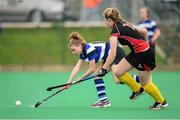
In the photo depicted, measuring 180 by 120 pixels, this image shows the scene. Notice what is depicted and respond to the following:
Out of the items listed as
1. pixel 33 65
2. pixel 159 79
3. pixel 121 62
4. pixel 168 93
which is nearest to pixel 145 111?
pixel 121 62

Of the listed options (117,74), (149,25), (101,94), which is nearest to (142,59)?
(117,74)

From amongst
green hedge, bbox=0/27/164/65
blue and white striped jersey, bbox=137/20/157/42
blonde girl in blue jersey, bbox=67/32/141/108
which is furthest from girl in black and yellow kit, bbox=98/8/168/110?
green hedge, bbox=0/27/164/65

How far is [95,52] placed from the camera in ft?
33.8

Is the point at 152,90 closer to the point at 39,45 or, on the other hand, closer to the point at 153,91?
the point at 153,91

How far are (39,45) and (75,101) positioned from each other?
9.50 m

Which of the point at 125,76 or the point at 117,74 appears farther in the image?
the point at 125,76

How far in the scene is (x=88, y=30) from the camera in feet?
69.4

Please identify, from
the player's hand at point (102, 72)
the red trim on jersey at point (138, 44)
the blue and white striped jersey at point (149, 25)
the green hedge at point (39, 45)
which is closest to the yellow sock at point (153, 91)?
the red trim on jersey at point (138, 44)

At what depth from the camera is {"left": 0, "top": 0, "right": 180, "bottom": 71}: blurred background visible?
20.0m

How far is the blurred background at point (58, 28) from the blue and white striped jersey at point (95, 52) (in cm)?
898

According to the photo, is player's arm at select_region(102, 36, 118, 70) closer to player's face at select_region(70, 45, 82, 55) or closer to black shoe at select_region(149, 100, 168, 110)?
player's face at select_region(70, 45, 82, 55)

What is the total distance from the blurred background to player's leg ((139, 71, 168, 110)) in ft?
30.8

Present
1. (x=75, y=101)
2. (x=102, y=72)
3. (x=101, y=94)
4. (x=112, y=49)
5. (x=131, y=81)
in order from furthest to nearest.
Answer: (x=75, y=101) < (x=101, y=94) < (x=131, y=81) < (x=102, y=72) < (x=112, y=49)

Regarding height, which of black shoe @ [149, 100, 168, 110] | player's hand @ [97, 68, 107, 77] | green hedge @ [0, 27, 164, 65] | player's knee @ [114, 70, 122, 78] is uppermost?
green hedge @ [0, 27, 164, 65]
